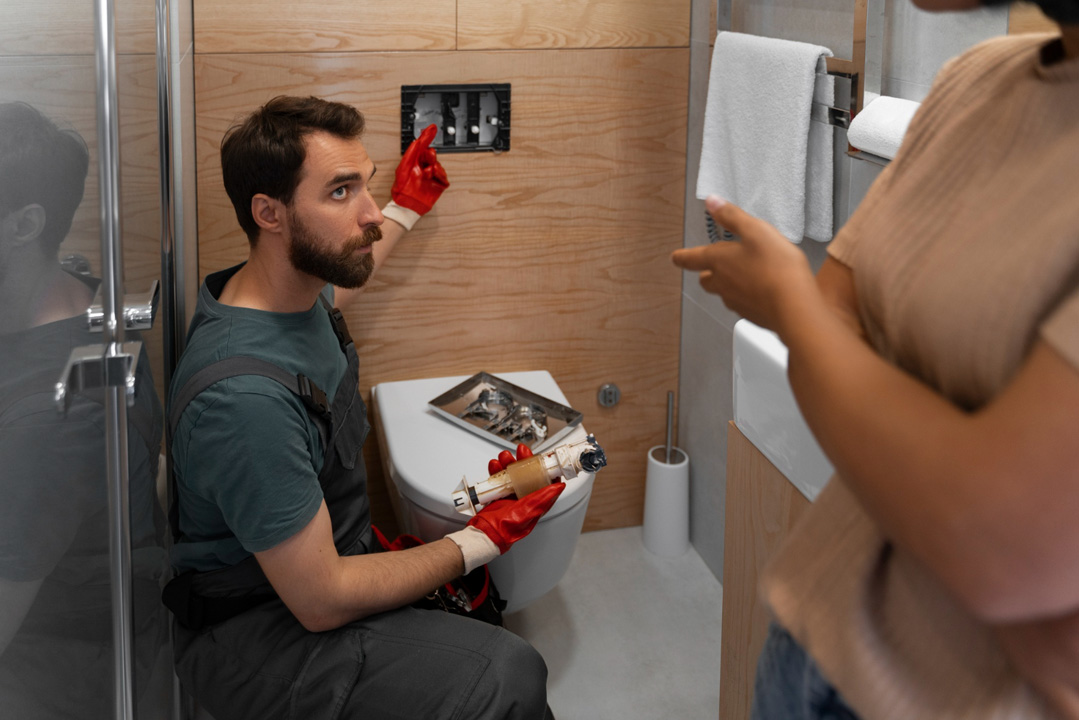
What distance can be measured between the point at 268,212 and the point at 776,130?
2.69ft

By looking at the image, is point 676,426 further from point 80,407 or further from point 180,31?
point 80,407

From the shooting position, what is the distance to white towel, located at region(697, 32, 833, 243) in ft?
5.11

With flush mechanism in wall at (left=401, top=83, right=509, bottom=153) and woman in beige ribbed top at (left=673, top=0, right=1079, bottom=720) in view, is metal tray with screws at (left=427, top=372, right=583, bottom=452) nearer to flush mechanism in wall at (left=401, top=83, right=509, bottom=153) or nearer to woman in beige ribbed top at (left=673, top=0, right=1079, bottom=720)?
flush mechanism in wall at (left=401, top=83, right=509, bottom=153)

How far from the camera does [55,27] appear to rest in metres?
0.80

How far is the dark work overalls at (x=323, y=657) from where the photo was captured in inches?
51.2

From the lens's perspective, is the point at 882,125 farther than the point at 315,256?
No

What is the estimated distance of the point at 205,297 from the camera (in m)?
1.41

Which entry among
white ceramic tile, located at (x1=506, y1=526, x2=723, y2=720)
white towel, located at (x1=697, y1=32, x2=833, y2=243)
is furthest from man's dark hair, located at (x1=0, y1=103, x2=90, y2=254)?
white ceramic tile, located at (x1=506, y1=526, x2=723, y2=720)

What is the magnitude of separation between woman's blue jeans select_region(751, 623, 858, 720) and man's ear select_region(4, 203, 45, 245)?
0.63 m

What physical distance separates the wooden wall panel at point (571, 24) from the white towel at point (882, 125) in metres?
0.75

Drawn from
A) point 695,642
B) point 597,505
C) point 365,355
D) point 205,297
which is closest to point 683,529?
point 597,505

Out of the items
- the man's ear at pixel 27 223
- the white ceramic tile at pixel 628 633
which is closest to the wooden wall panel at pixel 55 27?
the man's ear at pixel 27 223

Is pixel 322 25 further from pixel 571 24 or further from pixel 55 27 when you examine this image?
pixel 55 27

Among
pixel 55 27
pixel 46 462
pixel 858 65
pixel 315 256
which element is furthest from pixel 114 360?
pixel 858 65
